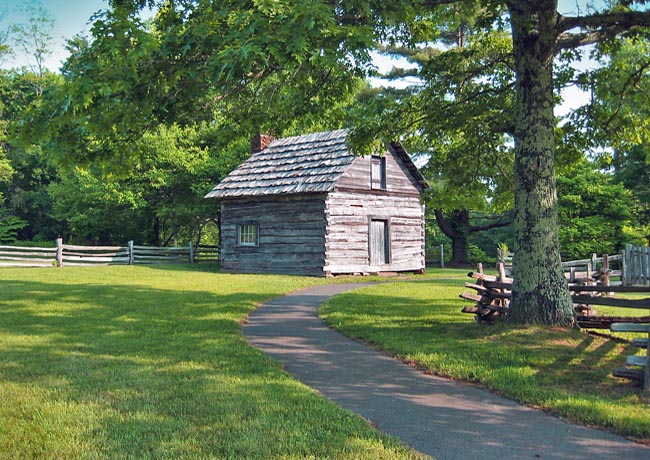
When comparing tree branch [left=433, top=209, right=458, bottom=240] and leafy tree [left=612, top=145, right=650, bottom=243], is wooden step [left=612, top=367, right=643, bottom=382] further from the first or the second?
tree branch [left=433, top=209, right=458, bottom=240]

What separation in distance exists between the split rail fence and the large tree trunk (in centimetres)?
2521

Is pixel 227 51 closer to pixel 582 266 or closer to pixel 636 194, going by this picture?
pixel 582 266

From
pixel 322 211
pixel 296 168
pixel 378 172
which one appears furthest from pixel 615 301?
pixel 296 168

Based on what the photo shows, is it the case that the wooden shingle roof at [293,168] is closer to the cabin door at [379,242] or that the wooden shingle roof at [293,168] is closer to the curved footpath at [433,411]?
the cabin door at [379,242]

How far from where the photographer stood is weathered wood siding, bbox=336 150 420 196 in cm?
2458

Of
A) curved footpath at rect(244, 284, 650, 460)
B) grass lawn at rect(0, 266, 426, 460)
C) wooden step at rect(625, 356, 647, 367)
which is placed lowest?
curved footpath at rect(244, 284, 650, 460)

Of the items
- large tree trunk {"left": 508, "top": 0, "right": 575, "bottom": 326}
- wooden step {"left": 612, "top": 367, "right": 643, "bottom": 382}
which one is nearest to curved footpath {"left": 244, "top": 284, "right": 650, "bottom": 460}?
wooden step {"left": 612, "top": 367, "right": 643, "bottom": 382}

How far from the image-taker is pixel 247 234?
27062 millimetres

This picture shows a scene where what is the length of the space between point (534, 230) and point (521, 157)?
1320 millimetres

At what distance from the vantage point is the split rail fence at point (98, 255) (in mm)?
28375

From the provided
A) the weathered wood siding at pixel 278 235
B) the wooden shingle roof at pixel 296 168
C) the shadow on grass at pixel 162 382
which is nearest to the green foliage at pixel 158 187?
the wooden shingle roof at pixel 296 168

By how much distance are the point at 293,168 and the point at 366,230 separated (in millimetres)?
4539

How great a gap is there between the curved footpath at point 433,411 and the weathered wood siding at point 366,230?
1484 centimetres

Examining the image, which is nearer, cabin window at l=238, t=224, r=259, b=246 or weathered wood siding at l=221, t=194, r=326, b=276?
weathered wood siding at l=221, t=194, r=326, b=276
